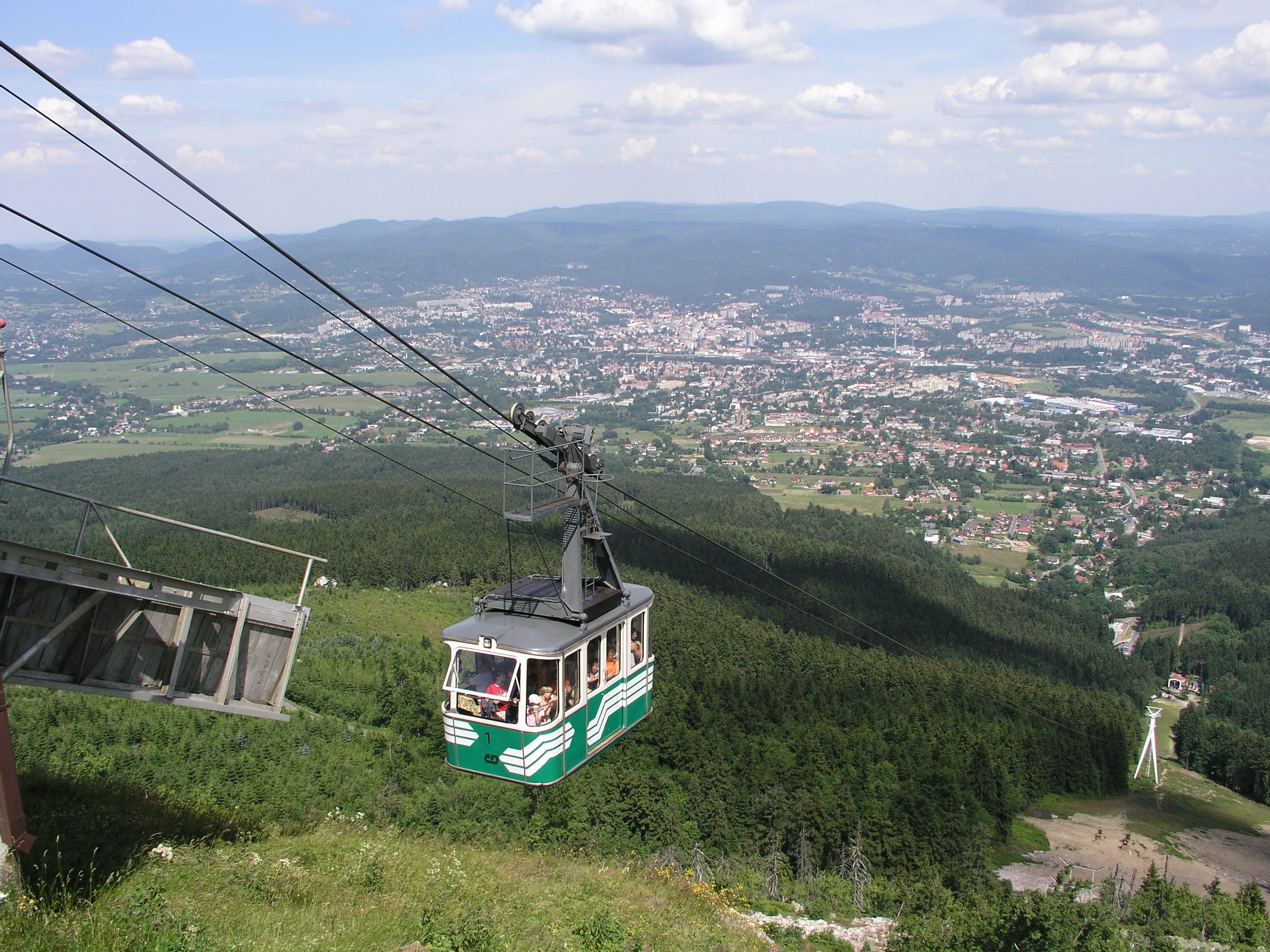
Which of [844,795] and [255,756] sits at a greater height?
[255,756]

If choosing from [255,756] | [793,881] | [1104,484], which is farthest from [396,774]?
[1104,484]

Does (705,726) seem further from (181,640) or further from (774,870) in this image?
(181,640)

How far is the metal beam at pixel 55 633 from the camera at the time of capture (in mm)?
7539

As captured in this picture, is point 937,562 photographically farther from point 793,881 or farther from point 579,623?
point 579,623

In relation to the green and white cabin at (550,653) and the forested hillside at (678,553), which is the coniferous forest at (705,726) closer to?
the forested hillside at (678,553)

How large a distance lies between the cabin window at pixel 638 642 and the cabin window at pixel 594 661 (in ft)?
3.13

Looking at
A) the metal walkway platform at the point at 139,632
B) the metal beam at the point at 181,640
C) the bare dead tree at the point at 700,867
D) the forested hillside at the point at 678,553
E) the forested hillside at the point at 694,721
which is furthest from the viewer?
the forested hillside at the point at 678,553

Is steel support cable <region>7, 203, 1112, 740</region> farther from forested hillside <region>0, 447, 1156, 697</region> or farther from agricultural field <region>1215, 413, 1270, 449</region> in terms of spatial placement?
agricultural field <region>1215, 413, 1270, 449</region>

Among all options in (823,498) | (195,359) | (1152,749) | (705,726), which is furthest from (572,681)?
(823,498)

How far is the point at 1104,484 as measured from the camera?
126688 millimetres

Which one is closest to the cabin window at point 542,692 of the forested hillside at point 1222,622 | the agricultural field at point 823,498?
the forested hillside at point 1222,622

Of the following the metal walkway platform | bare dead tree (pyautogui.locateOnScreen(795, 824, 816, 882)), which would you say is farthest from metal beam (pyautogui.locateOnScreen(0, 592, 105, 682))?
bare dead tree (pyautogui.locateOnScreen(795, 824, 816, 882))

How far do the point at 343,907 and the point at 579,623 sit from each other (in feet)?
13.7

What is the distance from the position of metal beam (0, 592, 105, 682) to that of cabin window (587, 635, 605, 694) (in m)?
5.94
